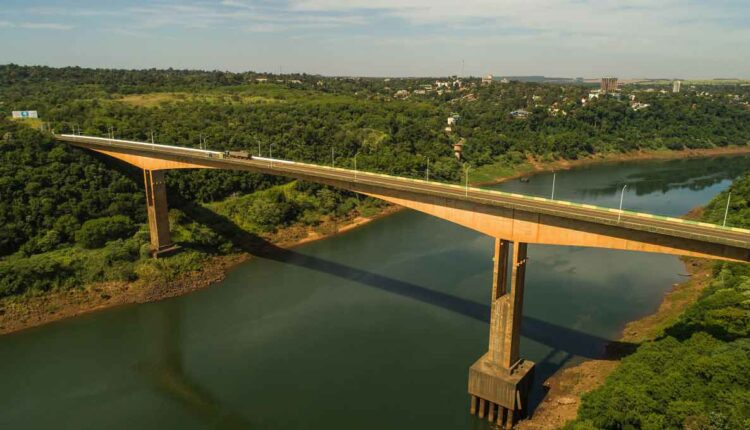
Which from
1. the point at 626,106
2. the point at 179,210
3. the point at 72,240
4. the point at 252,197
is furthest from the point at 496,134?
the point at 72,240

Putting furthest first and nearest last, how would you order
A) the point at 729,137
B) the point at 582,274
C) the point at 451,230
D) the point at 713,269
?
the point at 729,137
the point at 451,230
the point at 582,274
the point at 713,269

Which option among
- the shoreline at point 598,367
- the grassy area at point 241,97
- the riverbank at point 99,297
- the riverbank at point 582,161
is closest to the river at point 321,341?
the shoreline at point 598,367

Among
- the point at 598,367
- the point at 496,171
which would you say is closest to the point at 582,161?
the point at 496,171

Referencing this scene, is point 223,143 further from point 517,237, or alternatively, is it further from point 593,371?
point 593,371

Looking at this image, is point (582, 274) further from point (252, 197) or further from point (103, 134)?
point (103, 134)

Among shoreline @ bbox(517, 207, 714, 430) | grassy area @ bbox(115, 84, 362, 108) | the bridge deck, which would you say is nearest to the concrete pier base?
shoreline @ bbox(517, 207, 714, 430)

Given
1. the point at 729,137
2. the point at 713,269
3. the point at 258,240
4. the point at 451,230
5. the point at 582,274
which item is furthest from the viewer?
the point at 729,137

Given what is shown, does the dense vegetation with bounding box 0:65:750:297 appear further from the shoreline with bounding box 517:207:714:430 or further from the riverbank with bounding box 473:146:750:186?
the shoreline with bounding box 517:207:714:430
